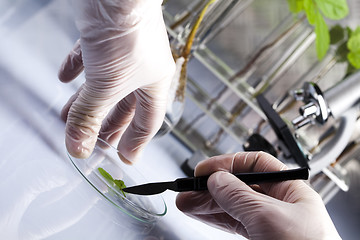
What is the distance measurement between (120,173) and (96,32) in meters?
0.29

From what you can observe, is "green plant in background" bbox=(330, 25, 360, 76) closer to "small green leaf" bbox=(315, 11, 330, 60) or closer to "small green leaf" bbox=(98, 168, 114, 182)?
"small green leaf" bbox=(315, 11, 330, 60)

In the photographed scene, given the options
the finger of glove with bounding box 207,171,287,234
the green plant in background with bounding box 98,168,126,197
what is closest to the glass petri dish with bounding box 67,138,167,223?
Result: the green plant in background with bounding box 98,168,126,197

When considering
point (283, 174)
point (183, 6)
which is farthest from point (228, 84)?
point (283, 174)

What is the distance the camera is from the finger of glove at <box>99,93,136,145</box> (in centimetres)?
92

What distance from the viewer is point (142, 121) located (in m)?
0.85

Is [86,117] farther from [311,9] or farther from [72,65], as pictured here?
[311,9]

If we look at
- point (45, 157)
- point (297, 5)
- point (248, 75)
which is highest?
point (45, 157)

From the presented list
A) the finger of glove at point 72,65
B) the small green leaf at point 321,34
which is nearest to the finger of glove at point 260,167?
the finger of glove at point 72,65

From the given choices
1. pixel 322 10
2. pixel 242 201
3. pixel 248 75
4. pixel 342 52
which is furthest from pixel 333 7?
pixel 242 201

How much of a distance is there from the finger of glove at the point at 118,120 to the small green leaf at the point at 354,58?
0.66m

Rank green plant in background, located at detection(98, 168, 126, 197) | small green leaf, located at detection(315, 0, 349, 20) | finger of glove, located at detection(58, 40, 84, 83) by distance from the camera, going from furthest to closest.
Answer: small green leaf, located at detection(315, 0, 349, 20) → finger of glove, located at detection(58, 40, 84, 83) → green plant in background, located at detection(98, 168, 126, 197)

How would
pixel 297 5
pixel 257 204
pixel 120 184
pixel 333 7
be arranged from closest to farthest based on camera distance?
pixel 257 204, pixel 120 184, pixel 333 7, pixel 297 5

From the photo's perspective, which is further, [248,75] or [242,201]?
[248,75]

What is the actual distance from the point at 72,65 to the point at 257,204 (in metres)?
0.49
